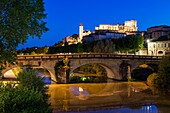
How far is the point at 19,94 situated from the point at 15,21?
12.6 feet

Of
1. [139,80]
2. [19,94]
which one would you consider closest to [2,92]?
[19,94]

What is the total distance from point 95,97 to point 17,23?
2799 cm

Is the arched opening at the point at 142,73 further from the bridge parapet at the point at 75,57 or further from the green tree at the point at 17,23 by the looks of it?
the green tree at the point at 17,23

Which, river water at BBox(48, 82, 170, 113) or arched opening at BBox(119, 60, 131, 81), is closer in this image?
river water at BBox(48, 82, 170, 113)

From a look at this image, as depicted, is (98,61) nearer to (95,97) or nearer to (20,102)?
(95,97)

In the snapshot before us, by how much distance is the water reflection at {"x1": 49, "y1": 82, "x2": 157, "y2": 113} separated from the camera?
32403 mm

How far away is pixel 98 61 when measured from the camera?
55.2 metres

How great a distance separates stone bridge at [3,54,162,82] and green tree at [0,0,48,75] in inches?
1511

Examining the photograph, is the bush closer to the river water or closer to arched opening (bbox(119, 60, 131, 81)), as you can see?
the river water

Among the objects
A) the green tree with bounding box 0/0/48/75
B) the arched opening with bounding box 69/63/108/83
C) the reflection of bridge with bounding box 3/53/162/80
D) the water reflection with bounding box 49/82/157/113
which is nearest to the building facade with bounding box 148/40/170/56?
the arched opening with bounding box 69/63/108/83

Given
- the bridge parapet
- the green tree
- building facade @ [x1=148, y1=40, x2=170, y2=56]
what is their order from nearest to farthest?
1. the green tree
2. the bridge parapet
3. building facade @ [x1=148, y1=40, x2=170, y2=56]

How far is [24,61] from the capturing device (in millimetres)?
51344

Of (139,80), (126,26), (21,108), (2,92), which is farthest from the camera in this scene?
(126,26)

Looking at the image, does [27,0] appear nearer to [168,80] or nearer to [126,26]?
[168,80]
